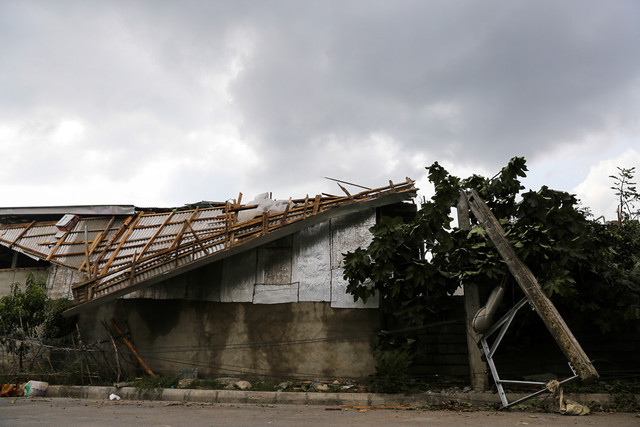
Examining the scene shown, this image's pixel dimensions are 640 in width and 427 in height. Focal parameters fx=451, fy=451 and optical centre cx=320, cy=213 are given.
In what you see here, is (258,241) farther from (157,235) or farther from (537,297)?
(537,297)

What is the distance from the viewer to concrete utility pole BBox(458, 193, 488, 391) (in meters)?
9.76

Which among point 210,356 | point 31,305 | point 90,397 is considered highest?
point 31,305

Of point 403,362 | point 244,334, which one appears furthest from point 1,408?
point 403,362

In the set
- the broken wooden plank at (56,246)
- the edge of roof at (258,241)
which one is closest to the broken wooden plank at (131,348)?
the edge of roof at (258,241)

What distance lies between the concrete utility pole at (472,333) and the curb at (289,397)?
0.30 metres

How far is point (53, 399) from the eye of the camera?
10867 millimetres

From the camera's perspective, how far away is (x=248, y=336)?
12.2m

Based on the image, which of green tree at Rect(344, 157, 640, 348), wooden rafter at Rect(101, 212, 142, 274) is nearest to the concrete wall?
wooden rafter at Rect(101, 212, 142, 274)

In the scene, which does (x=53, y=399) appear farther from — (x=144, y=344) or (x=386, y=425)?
(x=386, y=425)

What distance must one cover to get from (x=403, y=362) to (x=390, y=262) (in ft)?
7.42

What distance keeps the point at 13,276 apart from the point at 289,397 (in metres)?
10.6

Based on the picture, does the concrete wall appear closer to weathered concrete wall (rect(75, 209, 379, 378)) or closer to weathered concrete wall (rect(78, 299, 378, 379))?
weathered concrete wall (rect(75, 209, 379, 378))

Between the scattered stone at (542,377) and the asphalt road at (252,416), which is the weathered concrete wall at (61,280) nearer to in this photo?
the asphalt road at (252,416)

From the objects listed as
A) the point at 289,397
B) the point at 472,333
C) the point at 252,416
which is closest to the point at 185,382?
the point at 289,397
